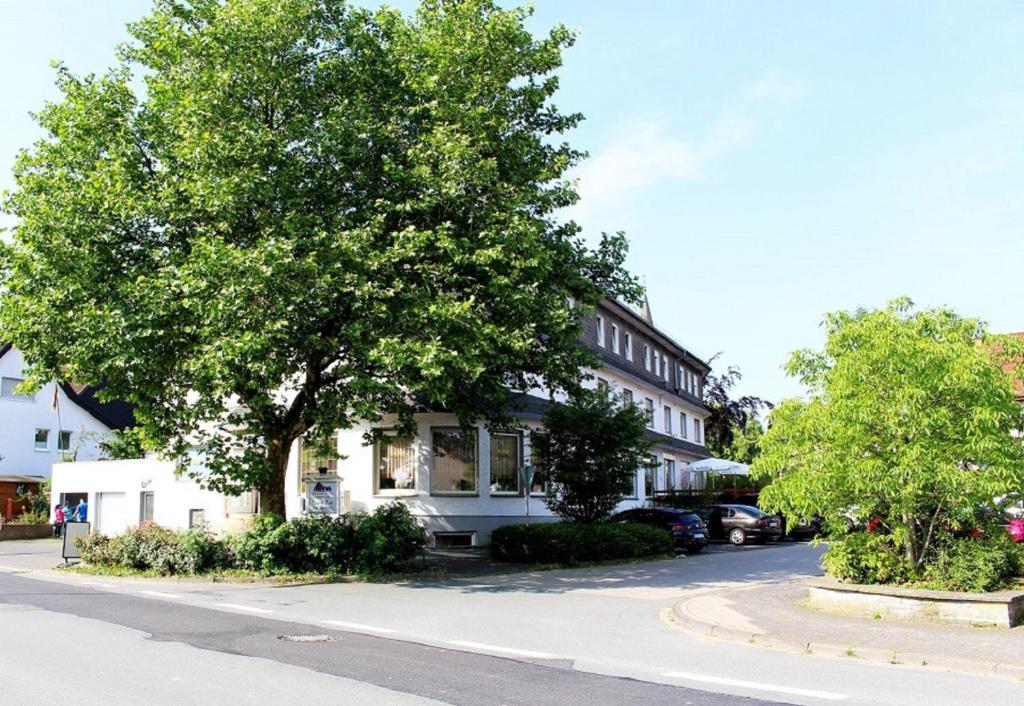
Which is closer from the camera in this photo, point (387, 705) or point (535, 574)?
point (387, 705)

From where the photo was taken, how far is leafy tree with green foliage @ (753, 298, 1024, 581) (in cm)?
1199

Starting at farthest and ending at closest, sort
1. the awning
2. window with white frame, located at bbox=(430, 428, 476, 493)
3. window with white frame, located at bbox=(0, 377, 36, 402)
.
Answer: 1. window with white frame, located at bbox=(0, 377, 36, 402)
2. the awning
3. window with white frame, located at bbox=(430, 428, 476, 493)

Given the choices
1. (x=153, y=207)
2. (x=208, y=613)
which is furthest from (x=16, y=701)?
(x=153, y=207)

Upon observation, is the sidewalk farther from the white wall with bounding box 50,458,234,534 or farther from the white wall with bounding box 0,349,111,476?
the white wall with bounding box 0,349,111,476

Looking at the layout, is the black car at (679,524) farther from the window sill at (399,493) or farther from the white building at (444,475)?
the window sill at (399,493)

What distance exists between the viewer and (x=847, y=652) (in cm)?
973

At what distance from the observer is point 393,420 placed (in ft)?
87.4

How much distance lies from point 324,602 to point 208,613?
221 cm

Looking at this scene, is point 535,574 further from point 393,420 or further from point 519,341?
point 393,420

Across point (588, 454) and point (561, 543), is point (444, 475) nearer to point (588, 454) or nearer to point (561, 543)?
point (588, 454)

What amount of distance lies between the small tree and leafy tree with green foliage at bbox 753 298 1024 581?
10.4m

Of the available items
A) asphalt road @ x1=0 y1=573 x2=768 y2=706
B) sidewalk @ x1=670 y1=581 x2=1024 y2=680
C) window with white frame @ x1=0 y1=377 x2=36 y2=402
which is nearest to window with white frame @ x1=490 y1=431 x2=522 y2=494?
sidewalk @ x1=670 y1=581 x2=1024 y2=680

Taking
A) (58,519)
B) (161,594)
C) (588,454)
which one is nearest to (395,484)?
(588,454)

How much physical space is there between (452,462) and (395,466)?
67.8 inches
